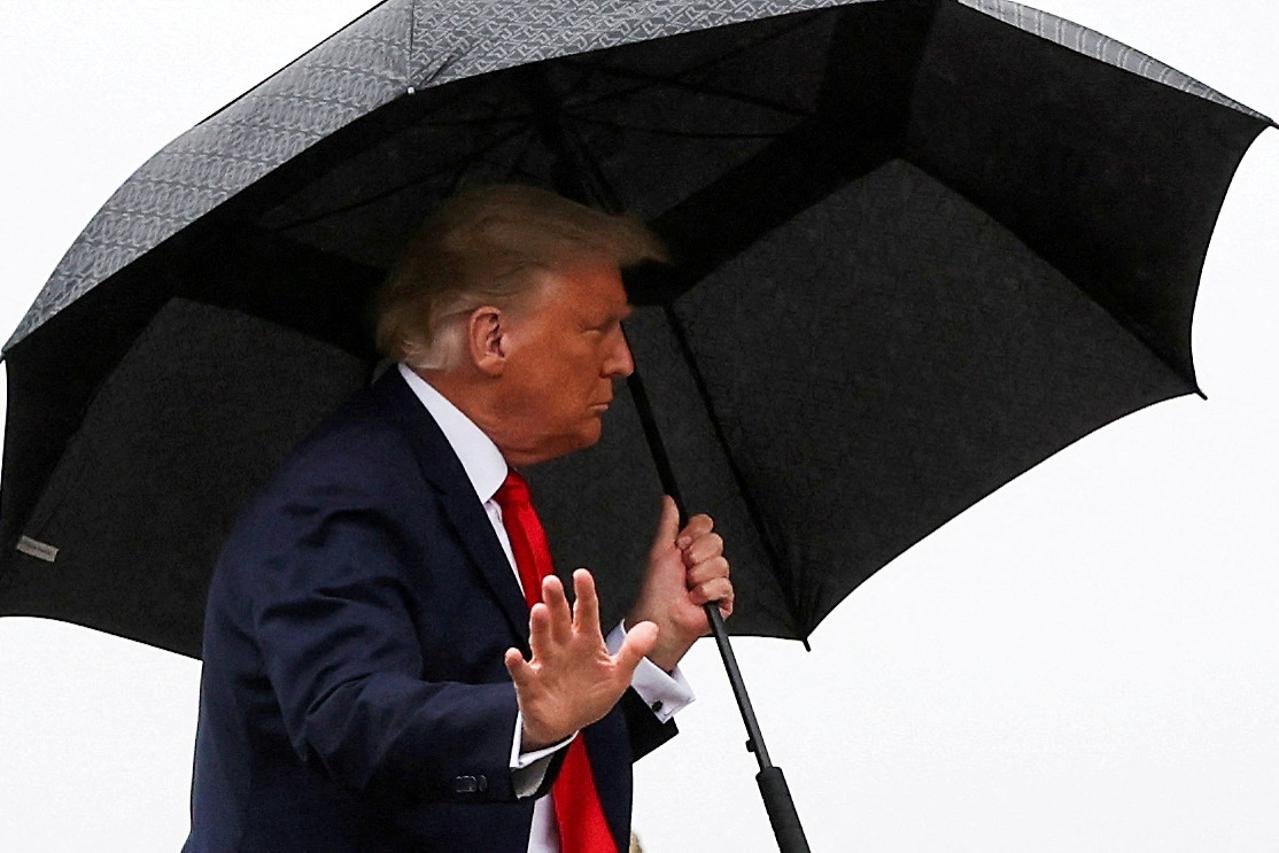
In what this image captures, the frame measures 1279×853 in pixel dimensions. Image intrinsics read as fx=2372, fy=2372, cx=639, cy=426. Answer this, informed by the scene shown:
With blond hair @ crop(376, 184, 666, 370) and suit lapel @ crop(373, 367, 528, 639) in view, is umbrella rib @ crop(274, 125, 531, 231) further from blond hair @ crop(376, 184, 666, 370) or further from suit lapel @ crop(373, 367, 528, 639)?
suit lapel @ crop(373, 367, 528, 639)

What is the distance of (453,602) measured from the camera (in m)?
2.07

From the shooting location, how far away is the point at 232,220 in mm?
2295

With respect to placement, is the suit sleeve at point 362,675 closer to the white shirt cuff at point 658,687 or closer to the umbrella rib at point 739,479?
the white shirt cuff at point 658,687

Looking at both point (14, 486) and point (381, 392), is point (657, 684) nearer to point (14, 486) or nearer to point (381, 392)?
point (381, 392)

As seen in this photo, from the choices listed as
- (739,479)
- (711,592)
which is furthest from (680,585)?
(739,479)

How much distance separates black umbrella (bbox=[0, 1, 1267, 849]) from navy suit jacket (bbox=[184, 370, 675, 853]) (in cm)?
25

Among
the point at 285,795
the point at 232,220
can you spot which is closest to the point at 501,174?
the point at 232,220

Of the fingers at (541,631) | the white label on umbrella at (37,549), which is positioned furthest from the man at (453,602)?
the white label on umbrella at (37,549)

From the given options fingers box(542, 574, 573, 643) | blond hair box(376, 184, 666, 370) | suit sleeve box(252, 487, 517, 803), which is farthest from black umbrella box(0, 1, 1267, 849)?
fingers box(542, 574, 573, 643)

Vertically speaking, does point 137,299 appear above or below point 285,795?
above

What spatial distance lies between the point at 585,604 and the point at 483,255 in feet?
1.98

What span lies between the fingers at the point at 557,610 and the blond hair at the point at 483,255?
0.55 metres

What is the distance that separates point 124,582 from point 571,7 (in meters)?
0.89

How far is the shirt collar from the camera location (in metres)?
2.20
